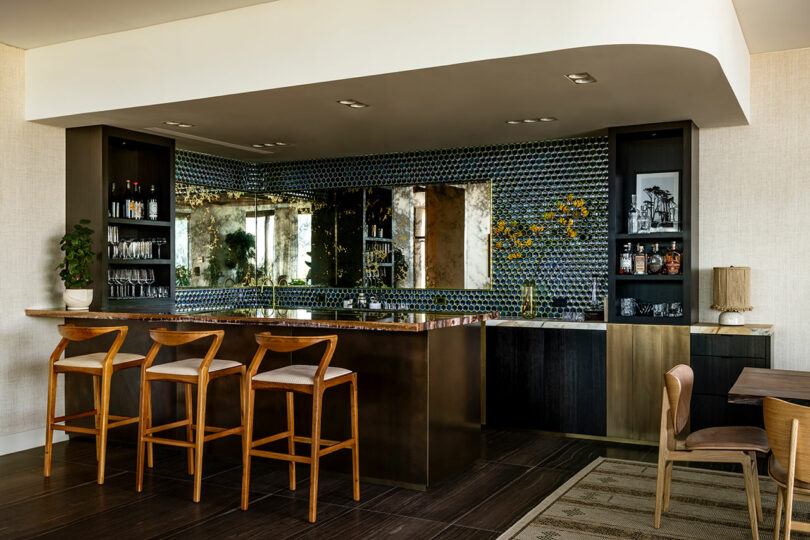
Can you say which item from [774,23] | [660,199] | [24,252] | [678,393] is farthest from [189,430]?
[774,23]

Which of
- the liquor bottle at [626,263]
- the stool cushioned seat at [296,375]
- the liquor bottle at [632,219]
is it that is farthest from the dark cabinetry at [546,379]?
the stool cushioned seat at [296,375]

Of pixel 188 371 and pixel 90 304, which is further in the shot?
pixel 90 304

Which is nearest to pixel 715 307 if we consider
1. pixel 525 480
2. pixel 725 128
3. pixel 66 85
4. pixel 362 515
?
pixel 725 128

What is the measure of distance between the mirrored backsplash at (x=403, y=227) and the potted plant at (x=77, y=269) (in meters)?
1.40

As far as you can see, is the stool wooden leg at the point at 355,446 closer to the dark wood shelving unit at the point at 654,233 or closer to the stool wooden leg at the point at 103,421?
the stool wooden leg at the point at 103,421

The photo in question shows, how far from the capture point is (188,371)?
4.35 metres

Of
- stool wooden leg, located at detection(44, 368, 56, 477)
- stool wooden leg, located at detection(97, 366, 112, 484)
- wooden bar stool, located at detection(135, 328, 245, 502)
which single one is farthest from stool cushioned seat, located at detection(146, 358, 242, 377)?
stool wooden leg, located at detection(44, 368, 56, 477)

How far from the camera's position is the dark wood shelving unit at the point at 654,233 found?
5691mm

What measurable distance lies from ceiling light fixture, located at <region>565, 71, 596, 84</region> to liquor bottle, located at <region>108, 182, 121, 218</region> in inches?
153

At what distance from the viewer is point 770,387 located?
3629 millimetres

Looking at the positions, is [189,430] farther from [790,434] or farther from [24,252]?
[790,434]

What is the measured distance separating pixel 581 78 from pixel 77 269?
3979mm

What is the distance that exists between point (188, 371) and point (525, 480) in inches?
87.2

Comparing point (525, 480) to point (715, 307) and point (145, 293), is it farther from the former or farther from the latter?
point (145, 293)
